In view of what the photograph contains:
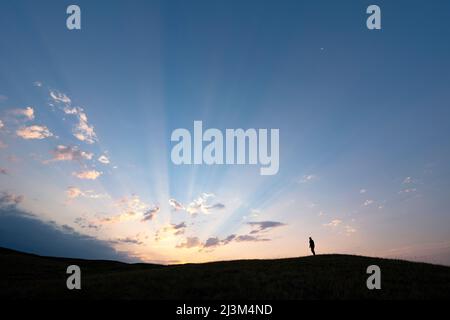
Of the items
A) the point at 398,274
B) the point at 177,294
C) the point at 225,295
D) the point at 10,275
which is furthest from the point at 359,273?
the point at 10,275

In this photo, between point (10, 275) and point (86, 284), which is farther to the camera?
point (10, 275)

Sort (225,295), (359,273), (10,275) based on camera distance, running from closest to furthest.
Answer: (225,295) < (359,273) < (10,275)
